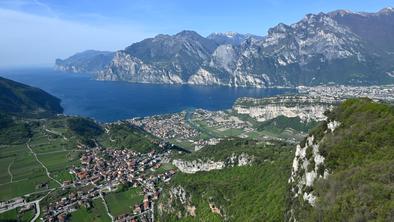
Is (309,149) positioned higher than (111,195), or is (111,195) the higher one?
(309,149)

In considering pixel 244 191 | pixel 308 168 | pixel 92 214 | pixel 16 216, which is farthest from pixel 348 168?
pixel 16 216

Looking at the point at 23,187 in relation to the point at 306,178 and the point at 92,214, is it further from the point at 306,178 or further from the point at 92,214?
the point at 306,178

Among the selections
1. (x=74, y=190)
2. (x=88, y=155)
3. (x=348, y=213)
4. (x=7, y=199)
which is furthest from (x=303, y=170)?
(x=88, y=155)

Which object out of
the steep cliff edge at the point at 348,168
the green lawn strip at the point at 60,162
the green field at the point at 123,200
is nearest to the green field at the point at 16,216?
the green field at the point at 123,200

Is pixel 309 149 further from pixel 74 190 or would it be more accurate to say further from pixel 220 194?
pixel 74 190

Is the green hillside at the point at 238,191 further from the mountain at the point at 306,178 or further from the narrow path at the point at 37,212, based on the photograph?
the narrow path at the point at 37,212

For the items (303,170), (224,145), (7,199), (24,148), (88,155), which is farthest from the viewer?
(24,148)
